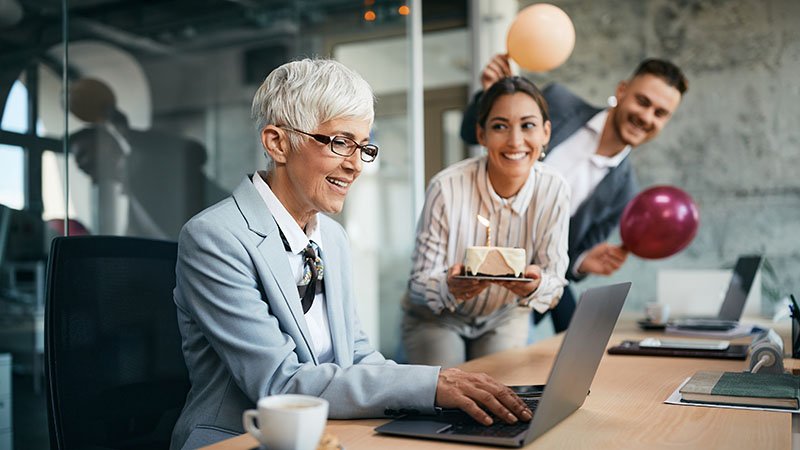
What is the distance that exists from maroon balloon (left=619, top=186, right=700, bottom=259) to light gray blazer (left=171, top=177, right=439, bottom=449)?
1.71 meters

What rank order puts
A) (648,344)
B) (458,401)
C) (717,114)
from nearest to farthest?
1. (458,401)
2. (648,344)
3. (717,114)

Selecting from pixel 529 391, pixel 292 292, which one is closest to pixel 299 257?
pixel 292 292

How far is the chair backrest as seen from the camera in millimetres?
1462

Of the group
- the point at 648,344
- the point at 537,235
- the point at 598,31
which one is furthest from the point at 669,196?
the point at 598,31

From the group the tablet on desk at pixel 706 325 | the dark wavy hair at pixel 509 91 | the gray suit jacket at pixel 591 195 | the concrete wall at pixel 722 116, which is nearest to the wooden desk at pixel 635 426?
the tablet on desk at pixel 706 325

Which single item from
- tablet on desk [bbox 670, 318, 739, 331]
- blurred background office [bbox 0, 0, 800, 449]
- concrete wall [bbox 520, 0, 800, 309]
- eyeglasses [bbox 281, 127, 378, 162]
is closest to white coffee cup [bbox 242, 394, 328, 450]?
eyeglasses [bbox 281, 127, 378, 162]

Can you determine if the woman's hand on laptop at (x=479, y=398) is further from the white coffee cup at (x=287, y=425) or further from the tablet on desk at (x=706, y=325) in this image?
the tablet on desk at (x=706, y=325)

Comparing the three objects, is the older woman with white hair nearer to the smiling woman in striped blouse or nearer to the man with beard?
the smiling woman in striped blouse

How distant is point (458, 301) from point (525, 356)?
31 centimetres

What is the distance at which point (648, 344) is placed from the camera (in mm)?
2125

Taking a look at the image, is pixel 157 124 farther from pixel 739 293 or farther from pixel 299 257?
pixel 739 293

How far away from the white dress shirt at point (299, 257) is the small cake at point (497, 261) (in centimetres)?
53

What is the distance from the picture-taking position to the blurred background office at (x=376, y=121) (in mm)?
2459

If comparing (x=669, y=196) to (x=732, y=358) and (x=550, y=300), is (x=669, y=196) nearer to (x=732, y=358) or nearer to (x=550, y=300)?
(x=550, y=300)
